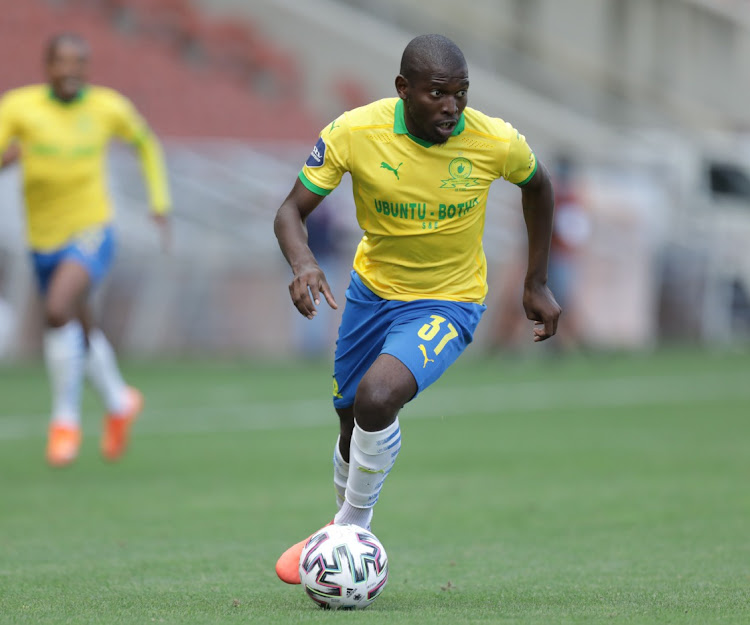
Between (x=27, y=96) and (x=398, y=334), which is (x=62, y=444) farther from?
(x=398, y=334)

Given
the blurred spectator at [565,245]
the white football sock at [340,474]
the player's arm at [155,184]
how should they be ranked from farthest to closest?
the blurred spectator at [565,245] < the player's arm at [155,184] < the white football sock at [340,474]

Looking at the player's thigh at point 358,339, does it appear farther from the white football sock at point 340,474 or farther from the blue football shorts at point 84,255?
the blue football shorts at point 84,255

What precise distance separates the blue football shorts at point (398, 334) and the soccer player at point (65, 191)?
3.97 metres

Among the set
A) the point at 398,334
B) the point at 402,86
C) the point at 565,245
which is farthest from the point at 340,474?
the point at 565,245

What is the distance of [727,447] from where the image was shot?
10656mm

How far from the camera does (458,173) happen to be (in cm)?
550

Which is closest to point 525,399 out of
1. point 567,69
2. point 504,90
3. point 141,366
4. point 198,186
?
point 141,366

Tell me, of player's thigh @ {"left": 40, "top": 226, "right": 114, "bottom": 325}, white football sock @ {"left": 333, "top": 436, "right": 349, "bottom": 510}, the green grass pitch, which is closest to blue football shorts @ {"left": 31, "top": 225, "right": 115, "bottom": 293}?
player's thigh @ {"left": 40, "top": 226, "right": 114, "bottom": 325}

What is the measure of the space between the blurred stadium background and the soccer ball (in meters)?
4.97

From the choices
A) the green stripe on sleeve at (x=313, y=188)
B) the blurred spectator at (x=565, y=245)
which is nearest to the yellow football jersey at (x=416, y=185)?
the green stripe on sleeve at (x=313, y=188)

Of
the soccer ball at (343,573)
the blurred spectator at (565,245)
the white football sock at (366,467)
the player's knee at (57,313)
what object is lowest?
the blurred spectator at (565,245)

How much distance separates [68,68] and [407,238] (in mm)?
4449

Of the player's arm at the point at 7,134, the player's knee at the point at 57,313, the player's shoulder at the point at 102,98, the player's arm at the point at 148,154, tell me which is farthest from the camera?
the player's arm at the point at 148,154

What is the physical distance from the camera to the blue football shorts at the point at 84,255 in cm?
949
